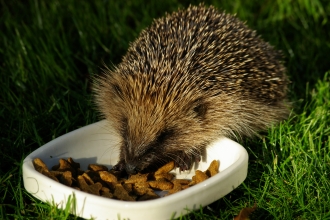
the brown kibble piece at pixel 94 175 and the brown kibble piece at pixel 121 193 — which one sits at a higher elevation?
the brown kibble piece at pixel 121 193

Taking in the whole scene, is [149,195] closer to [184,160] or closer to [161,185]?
[161,185]

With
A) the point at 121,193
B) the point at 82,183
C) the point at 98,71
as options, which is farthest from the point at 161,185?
the point at 98,71

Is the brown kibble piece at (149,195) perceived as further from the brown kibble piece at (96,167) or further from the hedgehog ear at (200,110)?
the hedgehog ear at (200,110)

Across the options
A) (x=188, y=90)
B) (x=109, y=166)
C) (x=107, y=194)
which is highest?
(x=188, y=90)

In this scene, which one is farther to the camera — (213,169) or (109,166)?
(109,166)

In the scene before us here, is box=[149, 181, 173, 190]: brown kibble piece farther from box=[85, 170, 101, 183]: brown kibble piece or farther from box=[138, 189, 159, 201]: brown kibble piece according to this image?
box=[85, 170, 101, 183]: brown kibble piece

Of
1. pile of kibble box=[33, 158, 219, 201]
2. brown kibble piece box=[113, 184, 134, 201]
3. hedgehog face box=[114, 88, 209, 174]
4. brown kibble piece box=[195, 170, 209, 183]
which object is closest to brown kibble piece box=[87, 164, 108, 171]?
pile of kibble box=[33, 158, 219, 201]

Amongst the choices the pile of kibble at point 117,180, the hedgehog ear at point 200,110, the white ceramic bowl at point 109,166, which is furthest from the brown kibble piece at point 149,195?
the hedgehog ear at point 200,110
